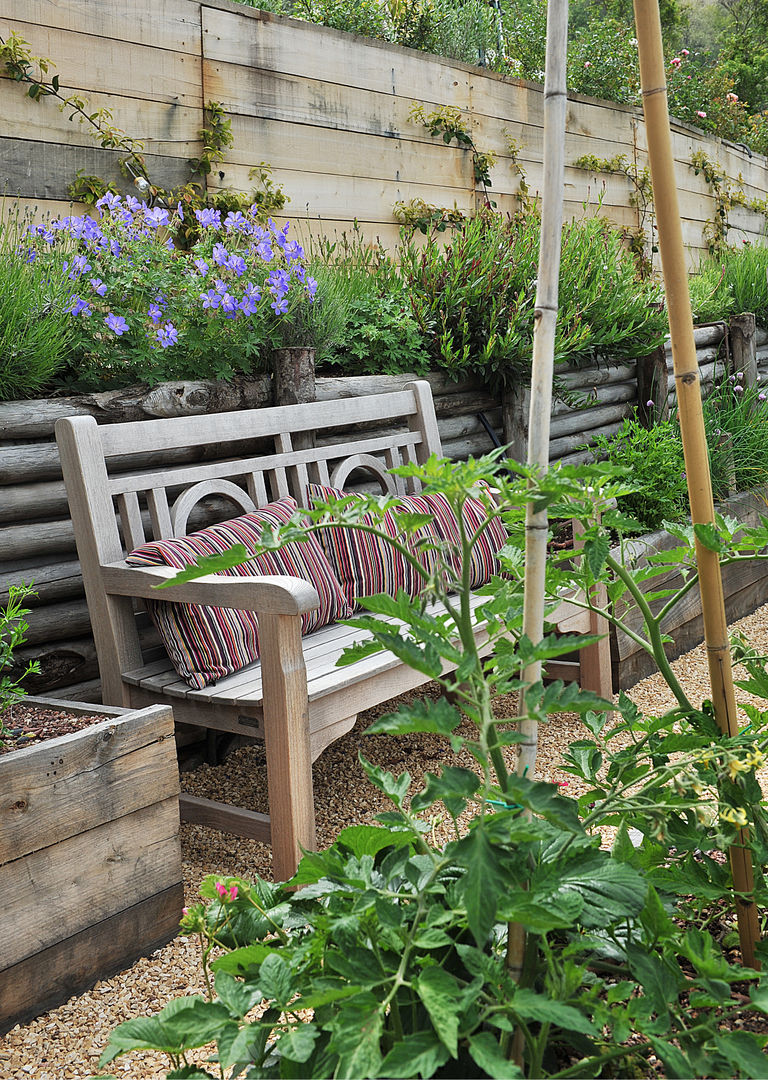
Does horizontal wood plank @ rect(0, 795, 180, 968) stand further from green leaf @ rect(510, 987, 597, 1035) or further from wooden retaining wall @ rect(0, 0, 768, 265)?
wooden retaining wall @ rect(0, 0, 768, 265)

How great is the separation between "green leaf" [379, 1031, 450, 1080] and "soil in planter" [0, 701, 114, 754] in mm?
1211

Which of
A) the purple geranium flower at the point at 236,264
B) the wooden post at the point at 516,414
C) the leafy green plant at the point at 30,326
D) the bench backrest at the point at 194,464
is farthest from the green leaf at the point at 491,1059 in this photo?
the wooden post at the point at 516,414

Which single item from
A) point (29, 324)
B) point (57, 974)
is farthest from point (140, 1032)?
point (29, 324)

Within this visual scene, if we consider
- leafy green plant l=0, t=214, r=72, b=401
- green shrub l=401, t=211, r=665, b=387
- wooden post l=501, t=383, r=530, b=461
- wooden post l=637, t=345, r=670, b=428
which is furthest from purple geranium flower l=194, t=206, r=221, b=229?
wooden post l=637, t=345, r=670, b=428

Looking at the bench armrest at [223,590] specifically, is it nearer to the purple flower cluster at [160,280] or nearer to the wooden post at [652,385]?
the purple flower cluster at [160,280]

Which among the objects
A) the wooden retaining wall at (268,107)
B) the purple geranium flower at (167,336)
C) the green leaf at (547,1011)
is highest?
the wooden retaining wall at (268,107)

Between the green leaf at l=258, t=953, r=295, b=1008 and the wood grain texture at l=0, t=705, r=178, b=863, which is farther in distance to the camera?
the wood grain texture at l=0, t=705, r=178, b=863

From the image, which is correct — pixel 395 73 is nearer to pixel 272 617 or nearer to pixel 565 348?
pixel 565 348

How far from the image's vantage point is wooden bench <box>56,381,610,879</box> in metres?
1.94

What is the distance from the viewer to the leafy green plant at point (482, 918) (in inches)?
25.6

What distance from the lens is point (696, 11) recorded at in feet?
66.8

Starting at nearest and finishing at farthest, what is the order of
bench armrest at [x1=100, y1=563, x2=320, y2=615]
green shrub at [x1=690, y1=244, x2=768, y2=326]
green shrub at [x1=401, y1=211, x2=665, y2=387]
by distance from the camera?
bench armrest at [x1=100, y1=563, x2=320, y2=615]
green shrub at [x1=401, y1=211, x2=665, y2=387]
green shrub at [x1=690, y1=244, x2=768, y2=326]

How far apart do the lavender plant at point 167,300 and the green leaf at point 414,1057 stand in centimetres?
223

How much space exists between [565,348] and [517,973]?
140 inches
